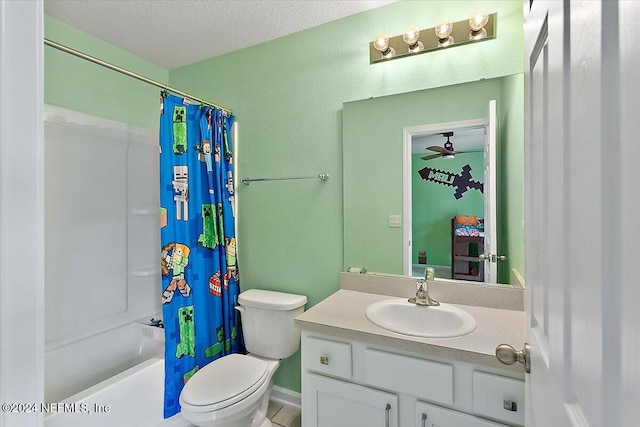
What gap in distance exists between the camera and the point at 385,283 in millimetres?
1713

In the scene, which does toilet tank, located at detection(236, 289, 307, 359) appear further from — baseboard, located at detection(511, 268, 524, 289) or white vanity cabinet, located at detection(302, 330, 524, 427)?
baseboard, located at detection(511, 268, 524, 289)

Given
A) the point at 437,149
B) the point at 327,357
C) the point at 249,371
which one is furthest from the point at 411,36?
the point at 249,371

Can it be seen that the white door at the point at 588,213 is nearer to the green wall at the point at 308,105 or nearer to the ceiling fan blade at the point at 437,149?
the ceiling fan blade at the point at 437,149

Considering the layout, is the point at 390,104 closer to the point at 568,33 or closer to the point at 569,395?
the point at 568,33

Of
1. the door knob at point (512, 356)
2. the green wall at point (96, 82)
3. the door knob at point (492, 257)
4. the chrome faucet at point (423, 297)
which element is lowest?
the chrome faucet at point (423, 297)

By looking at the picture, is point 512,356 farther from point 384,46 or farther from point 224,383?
point 384,46

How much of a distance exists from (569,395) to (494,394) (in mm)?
681

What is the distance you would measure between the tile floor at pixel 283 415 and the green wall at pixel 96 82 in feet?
7.42

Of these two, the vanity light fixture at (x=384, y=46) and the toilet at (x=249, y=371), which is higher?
the vanity light fixture at (x=384, y=46)

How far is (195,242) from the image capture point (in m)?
1.84

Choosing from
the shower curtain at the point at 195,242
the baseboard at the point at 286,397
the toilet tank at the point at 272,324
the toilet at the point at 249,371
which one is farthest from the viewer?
the baseboard at the point at 286,397

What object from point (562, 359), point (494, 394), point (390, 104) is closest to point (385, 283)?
point (494, 394)

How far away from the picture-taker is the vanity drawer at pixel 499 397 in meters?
0.99

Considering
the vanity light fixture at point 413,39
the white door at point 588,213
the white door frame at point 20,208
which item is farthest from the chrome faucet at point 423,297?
the white door frame at point 20,208
